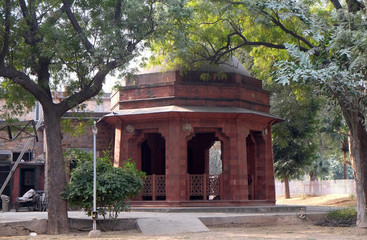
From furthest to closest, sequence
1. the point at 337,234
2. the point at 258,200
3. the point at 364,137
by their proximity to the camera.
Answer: the point at 258,200
the point at 364,137
the point at 337,234

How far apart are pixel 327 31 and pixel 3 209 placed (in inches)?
565

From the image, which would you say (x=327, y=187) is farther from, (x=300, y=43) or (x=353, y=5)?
(x=353, y=5)

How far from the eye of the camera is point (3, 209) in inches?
796

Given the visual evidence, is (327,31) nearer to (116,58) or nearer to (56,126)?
(116,58)

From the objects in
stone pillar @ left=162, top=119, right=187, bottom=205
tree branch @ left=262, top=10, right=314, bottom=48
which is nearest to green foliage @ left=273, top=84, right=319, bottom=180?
tree branch @ left=262, top=10, right=314, bottom=48

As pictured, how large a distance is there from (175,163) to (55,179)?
5.44 m

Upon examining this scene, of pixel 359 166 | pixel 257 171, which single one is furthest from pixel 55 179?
pixel 257 171

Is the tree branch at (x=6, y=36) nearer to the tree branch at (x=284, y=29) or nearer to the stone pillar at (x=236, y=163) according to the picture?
the tree branch at (x=284, y=29)

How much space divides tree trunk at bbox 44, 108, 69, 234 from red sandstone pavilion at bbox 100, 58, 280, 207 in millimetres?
4925

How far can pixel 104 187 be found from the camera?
43.2 feet

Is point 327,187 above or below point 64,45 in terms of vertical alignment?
below

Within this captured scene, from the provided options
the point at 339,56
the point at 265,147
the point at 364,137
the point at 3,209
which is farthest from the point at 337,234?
the point at 3,209

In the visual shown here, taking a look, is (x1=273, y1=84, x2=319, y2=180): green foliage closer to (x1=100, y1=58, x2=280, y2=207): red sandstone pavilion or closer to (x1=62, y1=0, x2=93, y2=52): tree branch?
(x1=100, y1=58, x2=280, y2=207): red sandstone pavilion

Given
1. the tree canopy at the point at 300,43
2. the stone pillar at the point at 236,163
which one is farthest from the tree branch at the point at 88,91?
the stone pillar at the point at 236,163
